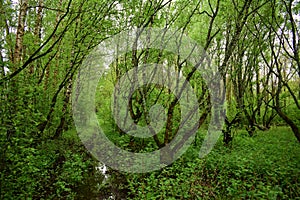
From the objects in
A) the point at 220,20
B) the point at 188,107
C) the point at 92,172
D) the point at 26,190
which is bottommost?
the point at 92,172

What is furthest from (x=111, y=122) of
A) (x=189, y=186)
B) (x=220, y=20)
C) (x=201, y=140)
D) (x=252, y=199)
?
(x=252, y=199)

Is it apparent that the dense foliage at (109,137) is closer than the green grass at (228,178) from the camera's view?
Yes

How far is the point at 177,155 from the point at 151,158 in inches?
38.3

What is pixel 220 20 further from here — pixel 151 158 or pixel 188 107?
pixel 151 158

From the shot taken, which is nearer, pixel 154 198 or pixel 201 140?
pixel 154 198

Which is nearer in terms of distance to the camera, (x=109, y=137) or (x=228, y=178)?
(x=228, y=178)

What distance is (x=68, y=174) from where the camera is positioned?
24.0 feet

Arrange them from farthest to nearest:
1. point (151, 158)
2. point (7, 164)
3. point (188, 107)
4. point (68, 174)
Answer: point (188, 107), point (151, 158), point (68, 174), point (7, 164)

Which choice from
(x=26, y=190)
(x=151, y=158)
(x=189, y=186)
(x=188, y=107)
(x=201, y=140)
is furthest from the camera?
(x=201, y=140)

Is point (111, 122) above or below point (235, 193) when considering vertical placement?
above

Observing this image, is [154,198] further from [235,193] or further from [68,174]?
[68,174]

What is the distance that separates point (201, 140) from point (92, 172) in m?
5.29

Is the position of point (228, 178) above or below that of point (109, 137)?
below

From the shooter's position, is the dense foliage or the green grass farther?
the green grass
